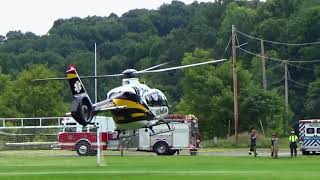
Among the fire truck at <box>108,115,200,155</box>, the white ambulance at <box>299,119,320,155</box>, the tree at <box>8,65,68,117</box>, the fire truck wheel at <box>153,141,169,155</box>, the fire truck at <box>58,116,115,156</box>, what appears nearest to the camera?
the white ambulance at <box>299,119,320,155</box>

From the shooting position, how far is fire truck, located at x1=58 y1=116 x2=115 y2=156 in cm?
6481

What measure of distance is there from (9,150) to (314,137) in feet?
79.5

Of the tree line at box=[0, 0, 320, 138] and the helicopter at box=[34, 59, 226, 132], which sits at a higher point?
the tree line at box=[0, 0, 320, 138]

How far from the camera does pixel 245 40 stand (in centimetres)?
15500

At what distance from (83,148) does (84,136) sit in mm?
957

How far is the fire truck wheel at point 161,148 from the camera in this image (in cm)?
6431

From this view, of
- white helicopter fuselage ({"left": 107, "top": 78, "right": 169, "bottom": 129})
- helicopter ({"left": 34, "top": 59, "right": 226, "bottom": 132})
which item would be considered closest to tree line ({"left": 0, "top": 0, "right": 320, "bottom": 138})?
white helicopter fuselage ({"left": 107, "top": 78, "right": 169, "bottom": 129})

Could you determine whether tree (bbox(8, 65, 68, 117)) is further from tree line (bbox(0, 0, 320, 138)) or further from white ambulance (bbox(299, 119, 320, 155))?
white ambulance (bbox(299, 119, 320, 155))

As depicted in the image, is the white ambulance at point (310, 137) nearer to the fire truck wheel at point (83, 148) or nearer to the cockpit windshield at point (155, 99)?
the fire truck wheel at point (83, 148)

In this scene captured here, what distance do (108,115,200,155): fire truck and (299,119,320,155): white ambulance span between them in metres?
7.41

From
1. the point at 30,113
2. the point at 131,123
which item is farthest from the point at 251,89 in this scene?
the point at 131,123

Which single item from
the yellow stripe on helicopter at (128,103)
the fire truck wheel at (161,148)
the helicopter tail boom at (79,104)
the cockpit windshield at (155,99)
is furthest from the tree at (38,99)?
the helicopter tail boom at (79,104)

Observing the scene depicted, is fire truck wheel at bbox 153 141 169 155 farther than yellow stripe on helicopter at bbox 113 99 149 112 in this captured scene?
Yes

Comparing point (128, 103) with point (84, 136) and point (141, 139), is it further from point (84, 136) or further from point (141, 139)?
point (84, 136)
